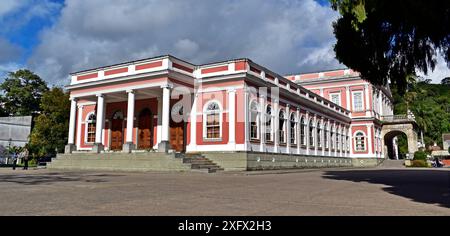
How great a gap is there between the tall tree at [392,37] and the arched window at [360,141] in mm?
31750

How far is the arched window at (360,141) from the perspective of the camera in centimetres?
4138

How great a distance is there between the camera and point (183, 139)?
75.4 ft

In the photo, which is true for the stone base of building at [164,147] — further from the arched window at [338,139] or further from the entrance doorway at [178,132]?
the arched window at [338,139]

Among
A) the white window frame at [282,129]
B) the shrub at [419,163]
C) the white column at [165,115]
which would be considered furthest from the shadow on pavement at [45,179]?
the shrub at [419,163]

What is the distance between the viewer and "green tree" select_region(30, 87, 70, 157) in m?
33.6

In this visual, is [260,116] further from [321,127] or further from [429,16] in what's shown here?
[429,16]

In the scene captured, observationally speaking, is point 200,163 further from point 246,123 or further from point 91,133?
point 91,133

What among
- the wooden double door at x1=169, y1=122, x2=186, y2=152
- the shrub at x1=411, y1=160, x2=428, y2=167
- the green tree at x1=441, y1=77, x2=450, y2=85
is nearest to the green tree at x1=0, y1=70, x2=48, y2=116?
the wooden double door at x1=169, y1=122, x2=186, y2=152

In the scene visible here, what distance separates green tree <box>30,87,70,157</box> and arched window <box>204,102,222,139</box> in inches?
718

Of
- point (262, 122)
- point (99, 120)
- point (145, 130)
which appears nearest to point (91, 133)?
point (99, 120)

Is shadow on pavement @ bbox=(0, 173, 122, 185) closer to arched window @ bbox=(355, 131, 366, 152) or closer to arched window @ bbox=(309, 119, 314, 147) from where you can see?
arched window @ bbox=(309, 119, 314, 147)

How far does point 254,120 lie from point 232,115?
177cm

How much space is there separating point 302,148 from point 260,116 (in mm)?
7585

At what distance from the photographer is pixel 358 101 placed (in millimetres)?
42094
